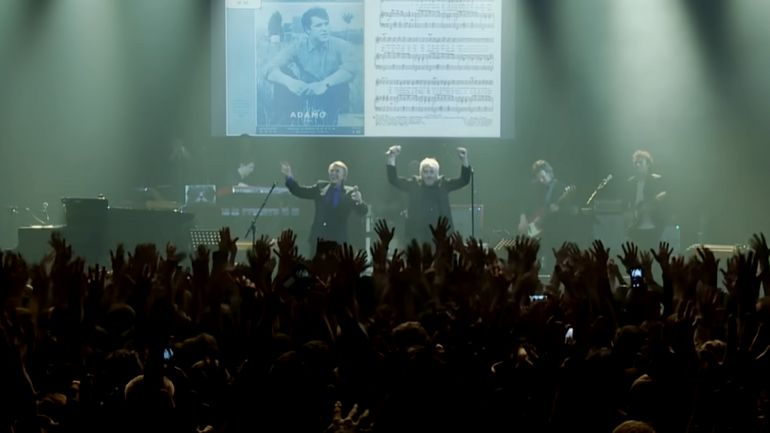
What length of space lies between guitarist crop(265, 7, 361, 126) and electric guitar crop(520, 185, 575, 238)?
248cm

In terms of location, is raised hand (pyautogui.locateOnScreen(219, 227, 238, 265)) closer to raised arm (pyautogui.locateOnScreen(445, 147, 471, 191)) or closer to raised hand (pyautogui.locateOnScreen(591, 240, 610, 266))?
raised hand (pyautogui.locateOnScreen(591, 240, 610, 266))

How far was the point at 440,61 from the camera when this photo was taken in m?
10.8

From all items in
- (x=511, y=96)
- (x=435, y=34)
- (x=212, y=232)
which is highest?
(x=435, y=34)

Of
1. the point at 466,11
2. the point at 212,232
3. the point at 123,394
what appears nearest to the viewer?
the point at 123,394

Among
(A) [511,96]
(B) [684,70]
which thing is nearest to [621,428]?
(A) [511,96]

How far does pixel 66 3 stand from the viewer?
10844 mm

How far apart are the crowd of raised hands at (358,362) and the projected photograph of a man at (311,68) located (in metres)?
8.94

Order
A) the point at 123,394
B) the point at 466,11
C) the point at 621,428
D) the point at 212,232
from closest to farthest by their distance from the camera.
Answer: the point at 621,428 → the point at 123,394 → the point at 212,232 → the point at 466,11

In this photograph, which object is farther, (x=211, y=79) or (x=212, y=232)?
(x=211, y=79)

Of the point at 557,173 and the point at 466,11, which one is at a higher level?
the point at 466,11

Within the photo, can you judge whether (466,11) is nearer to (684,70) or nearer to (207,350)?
(684,70)

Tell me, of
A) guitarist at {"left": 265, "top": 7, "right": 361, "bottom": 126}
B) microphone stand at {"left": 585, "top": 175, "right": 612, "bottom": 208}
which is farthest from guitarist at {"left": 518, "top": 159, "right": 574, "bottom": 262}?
guitarist at {"left": 265, "top": 7, "right": 361, "bottom": 126}

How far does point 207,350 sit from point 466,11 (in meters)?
9.32

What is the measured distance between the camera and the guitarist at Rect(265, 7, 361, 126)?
10781 mm
